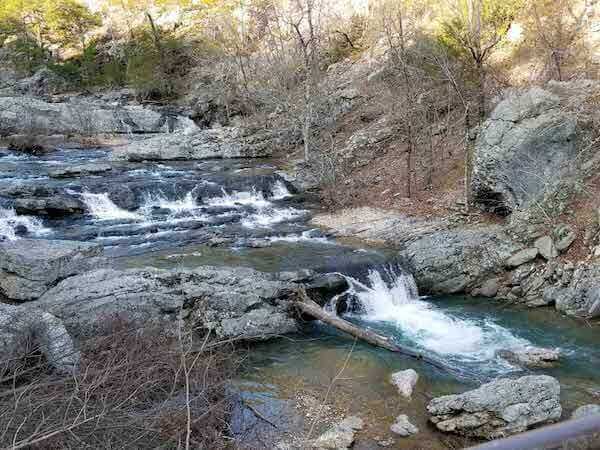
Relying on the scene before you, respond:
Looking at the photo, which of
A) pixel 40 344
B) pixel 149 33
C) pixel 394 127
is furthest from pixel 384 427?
pixel 149 33

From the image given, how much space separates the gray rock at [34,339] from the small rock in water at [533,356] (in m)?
6.07

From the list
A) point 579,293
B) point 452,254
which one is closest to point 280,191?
point 452,254

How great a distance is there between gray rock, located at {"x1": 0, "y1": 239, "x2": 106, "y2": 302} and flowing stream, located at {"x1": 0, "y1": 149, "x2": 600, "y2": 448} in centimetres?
78

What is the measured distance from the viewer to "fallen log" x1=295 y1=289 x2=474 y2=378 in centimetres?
745

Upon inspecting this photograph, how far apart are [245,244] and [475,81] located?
8.49 meters

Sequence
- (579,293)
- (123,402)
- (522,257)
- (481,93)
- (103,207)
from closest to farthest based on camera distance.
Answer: (123,402)
(579,293)
(522,257)
(481,93)
(103,207)

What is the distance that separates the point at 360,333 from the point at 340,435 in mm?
2599

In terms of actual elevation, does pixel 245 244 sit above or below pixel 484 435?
above

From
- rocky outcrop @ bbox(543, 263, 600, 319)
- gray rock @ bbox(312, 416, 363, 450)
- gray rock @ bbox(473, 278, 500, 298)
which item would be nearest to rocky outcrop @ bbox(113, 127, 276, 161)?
gray rock @ bbox(473, 278, 500, 298)

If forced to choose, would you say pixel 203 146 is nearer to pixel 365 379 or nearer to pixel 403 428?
pixel 365 379

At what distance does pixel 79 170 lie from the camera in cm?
1767

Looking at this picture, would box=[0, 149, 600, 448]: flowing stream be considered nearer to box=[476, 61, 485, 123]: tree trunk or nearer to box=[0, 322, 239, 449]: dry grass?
box=[0, 322, 239, 449]: dry grass

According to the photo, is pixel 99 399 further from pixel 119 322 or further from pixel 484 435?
pixel 484 435

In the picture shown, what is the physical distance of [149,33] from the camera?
37.0 m
